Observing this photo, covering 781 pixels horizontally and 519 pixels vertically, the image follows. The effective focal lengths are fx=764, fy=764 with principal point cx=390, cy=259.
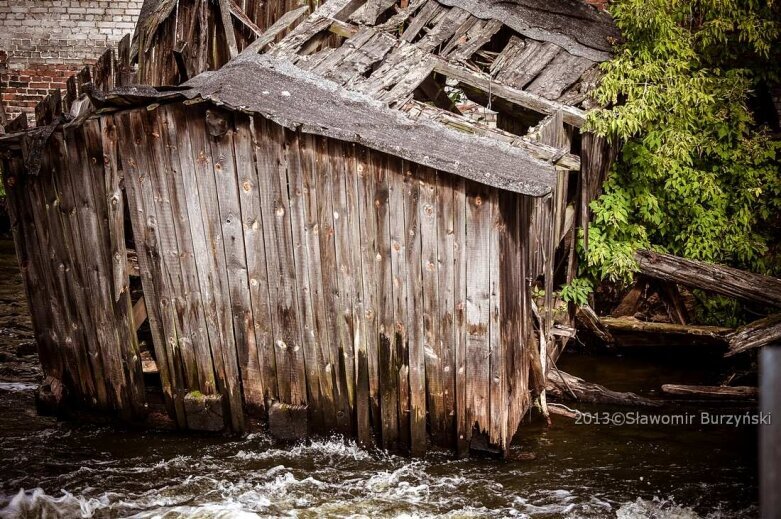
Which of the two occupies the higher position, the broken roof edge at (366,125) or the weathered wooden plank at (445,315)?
the broken roof edge at (366,125)

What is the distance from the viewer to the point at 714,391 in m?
7.12

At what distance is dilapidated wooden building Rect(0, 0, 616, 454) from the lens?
215 inches

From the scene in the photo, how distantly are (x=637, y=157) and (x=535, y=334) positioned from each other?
209 cm

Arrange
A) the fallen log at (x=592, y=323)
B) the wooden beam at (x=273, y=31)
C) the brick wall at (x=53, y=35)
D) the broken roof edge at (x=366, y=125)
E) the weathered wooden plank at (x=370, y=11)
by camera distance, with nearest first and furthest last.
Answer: the broken roof edge at (x=366, y=125)
the wooden beam at (x=273, y=31)
the weathered wooden plank at (x=370, y=11)
the fallen log at (x=592, y=323)
the brick wall at (x=53, y=35)

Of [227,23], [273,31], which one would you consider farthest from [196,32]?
[273,31]

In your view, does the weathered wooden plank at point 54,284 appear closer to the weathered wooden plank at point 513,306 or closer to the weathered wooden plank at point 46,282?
the weathered wooden plank at point 46,282

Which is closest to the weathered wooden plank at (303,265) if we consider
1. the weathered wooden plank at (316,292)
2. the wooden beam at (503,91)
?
the weathered wooden plank at (316,292)

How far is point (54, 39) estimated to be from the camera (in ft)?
39.0

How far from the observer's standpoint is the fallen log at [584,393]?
7.14m

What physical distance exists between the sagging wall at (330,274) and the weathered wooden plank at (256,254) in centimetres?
1

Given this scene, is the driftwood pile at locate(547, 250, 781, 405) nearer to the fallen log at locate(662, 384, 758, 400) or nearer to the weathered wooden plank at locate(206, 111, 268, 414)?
the fallen log at locate(662, 384, 758, 400)

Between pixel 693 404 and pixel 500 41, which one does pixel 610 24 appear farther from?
pixel 693 404

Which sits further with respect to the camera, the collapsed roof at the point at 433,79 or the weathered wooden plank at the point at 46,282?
the weathered wooden plank at the point at 46,282

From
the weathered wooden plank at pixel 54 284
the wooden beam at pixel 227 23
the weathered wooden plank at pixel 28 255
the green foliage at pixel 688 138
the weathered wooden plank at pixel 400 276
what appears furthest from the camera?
the wooden beam at pixel 227 23
